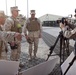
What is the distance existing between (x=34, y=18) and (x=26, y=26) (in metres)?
0.37

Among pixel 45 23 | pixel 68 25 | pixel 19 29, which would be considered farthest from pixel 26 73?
pixel 45 23

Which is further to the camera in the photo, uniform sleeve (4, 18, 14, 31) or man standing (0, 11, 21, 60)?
uniform sleeve (4, 18, 14, 31)

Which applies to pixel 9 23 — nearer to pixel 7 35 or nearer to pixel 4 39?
pixel 4 39

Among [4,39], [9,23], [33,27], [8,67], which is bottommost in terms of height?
[8,67]

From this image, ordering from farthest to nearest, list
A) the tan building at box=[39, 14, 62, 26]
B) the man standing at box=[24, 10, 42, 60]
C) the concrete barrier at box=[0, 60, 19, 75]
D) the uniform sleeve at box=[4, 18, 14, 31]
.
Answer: the tan building at box=[39, 14, 62, 26] → the man standing at box=[24, 10, 42, 60] → the uniform sleeve at box=[4, 18, 14, 31] → the concrete barrier at box=[0, 60, 19, 75]

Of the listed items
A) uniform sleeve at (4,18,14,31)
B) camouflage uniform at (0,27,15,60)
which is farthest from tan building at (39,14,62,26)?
camouflage uniform at (0,27,15,60)

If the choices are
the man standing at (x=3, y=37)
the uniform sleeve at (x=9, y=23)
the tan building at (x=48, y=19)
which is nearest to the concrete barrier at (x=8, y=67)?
the man standing at (x=3, y=37)

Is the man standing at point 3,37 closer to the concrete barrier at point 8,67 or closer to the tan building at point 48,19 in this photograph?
the concrete barrier at point 8,67

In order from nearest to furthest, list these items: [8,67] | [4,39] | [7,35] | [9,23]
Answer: [8,67], [7,35], [4,39], [9,23]

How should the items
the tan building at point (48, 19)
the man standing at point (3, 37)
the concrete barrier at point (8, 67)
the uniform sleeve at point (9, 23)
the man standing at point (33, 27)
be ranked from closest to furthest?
the concrete barrier at point (8, 67) → the man standing at point (3, 37) → the uniform sleeve at point (9, 23) → the man standing at point (33, 27) → the tan building at point (48, 19)

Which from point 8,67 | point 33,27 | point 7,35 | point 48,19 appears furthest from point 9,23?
point 48,19

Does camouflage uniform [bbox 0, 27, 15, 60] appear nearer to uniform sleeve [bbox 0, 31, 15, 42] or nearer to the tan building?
uniform sleeve [bbox 0, 31, 15, 42]

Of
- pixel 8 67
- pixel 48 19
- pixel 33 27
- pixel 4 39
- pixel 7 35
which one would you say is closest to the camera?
pixel 8 67

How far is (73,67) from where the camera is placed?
433 centimetres
